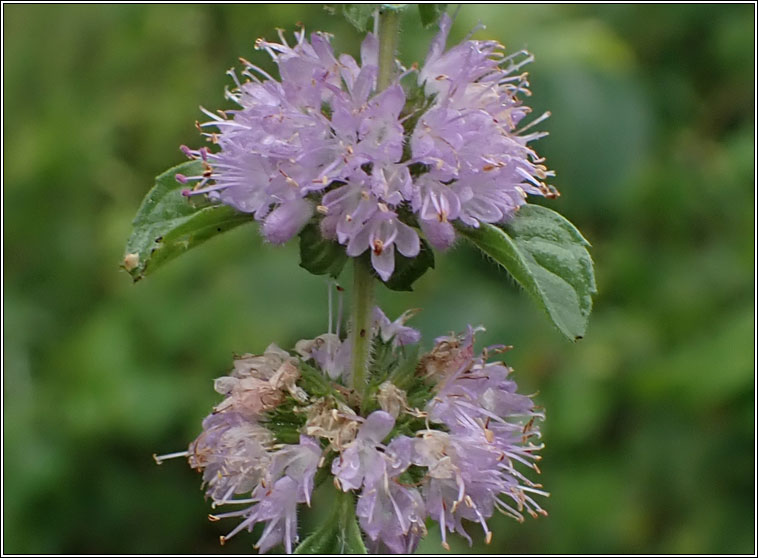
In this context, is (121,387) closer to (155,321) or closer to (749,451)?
(155,321)

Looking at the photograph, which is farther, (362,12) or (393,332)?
(393,332)

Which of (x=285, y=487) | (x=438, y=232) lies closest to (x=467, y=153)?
(x=438, y=232)

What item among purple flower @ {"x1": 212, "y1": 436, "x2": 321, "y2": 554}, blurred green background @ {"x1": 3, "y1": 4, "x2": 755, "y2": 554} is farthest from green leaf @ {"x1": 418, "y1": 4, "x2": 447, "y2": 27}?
blurred green background @ {"x1": 3, "y1": 4, "x2": 755, "y2": 554}

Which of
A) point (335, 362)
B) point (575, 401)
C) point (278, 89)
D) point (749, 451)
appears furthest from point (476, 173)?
point (749, 451)

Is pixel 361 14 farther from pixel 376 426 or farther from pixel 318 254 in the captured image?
pixel 376 426

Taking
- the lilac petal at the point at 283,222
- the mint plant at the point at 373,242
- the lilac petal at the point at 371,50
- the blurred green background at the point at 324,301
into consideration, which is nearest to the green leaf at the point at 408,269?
the mint plant at the point at 373,242
